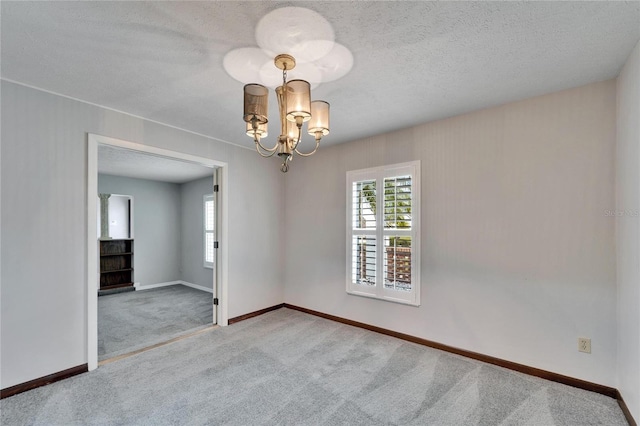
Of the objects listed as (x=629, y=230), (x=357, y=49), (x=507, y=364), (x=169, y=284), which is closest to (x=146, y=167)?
(x=169, y=284)

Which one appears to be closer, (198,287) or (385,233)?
(385,233)

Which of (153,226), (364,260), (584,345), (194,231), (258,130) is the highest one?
(258,130)

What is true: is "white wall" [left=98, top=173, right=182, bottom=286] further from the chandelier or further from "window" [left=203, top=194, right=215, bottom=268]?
→ the chandelier

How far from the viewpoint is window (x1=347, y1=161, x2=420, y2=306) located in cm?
331

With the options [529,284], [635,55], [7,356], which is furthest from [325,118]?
[7,356]

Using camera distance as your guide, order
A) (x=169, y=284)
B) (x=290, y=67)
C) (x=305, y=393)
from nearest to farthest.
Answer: (x=290, y=67) < (x=305, y=393) < (x=169, y=284)

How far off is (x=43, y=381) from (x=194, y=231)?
4.29 meters

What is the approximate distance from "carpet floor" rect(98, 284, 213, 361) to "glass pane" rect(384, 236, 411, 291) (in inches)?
97.2

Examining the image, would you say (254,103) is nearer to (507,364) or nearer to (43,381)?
(43,381)

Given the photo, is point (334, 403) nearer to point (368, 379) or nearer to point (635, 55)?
point (368, 379)

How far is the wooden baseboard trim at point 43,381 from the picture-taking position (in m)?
2.23

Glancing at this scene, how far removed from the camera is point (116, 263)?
20.1ft

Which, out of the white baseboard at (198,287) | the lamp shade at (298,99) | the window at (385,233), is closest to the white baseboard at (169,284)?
the white baseboard at (198,287)

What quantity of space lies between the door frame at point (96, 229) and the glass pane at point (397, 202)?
81.6 inches
